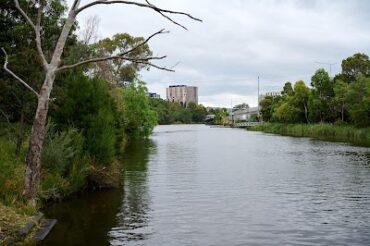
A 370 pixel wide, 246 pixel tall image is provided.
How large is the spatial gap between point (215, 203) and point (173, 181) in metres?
6.35

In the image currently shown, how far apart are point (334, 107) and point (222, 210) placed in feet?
222

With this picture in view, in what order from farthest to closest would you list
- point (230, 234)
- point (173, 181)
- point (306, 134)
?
1. point (306, 134)
2. point (173, 181)
3. point (230, 234)

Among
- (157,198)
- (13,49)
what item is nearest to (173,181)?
(157,198)

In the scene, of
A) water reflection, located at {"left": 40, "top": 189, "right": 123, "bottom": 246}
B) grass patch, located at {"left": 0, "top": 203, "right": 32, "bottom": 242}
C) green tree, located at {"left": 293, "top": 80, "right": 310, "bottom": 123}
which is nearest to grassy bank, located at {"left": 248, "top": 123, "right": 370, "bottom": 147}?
green tree, located at {"left": 293, "top": 80, "right": 310, "bottom": 123}

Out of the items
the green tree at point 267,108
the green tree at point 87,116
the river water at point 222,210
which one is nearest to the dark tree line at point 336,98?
the green tree at point 267,108

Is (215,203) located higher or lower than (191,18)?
lower

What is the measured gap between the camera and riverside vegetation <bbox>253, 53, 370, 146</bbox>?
6506cm

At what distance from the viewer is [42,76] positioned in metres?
20.9

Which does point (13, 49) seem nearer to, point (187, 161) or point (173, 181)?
point (173, 181)

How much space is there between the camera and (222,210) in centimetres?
1692

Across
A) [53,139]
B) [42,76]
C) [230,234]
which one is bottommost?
[230,234]

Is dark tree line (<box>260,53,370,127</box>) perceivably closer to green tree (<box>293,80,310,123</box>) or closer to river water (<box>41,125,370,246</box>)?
green tree (<box>293,80,310,123</box>)

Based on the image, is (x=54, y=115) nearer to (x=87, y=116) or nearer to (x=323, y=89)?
(x=87, y=116)

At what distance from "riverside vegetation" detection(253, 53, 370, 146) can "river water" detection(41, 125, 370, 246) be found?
32843 millimetres
